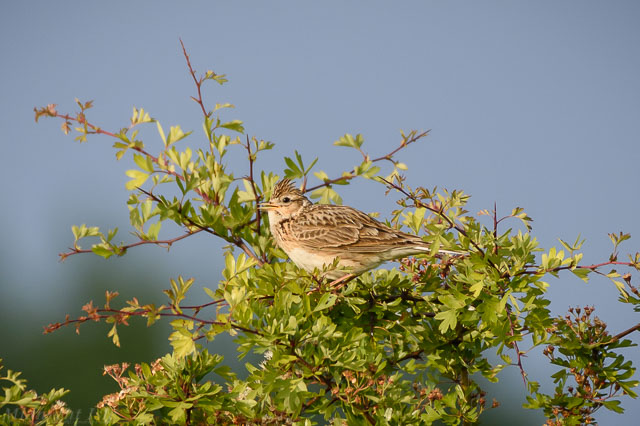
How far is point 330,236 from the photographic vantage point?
730 cm

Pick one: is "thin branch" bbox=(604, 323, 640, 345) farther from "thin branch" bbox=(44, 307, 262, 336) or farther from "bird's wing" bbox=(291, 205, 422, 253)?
"thin branch" bbox=(44, 307, 262, 336)

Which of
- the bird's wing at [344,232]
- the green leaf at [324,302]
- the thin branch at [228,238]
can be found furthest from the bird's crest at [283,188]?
the green leaf at [324,302]

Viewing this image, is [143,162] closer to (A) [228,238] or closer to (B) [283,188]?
(A) [228,238]

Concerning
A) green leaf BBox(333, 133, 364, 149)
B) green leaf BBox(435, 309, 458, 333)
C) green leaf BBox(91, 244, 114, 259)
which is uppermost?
green leaf BBox(333, 133, 364, 149)

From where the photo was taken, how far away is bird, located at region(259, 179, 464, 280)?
21.8 feet

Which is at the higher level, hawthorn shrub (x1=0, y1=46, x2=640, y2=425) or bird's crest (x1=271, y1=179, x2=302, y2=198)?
bird's crest (x1=271, y1=179, x2=302, y2=198)

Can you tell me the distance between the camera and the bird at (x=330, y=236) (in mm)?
6633

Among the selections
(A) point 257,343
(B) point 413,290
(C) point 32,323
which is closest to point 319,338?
(A) point 257,343

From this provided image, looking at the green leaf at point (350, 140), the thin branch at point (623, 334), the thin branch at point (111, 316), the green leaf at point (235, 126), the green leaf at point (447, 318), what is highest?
the green leaf at point (350, 140)

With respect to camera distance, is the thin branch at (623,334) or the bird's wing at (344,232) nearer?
the thin branch at (623,334)

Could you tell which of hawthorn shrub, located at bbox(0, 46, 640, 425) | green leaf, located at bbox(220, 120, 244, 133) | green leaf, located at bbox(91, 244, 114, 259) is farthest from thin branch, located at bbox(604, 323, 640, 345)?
green leaf, located at bbox(91, 244, 114, 259)

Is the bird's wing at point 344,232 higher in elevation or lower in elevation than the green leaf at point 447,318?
higher

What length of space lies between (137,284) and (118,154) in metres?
24.3

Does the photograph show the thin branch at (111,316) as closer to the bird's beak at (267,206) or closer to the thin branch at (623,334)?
the bird's beak at (267,206)
